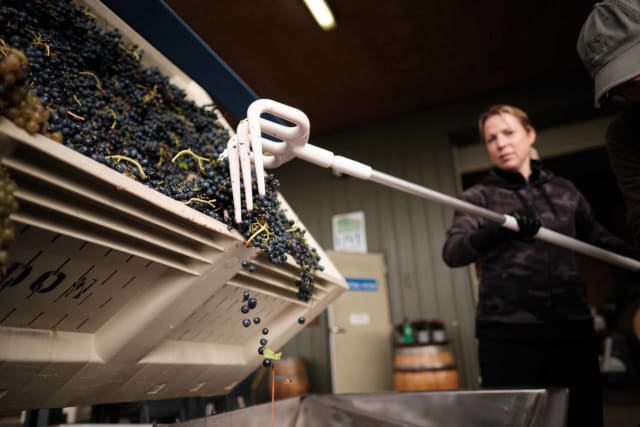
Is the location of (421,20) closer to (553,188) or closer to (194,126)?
(553,188)

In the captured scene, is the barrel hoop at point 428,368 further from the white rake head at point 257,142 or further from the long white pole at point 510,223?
the white rake head at point 257,142

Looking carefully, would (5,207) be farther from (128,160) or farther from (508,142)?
(508,142)

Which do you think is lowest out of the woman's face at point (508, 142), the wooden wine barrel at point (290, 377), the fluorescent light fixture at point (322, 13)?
the wooden wine barrel at point (290, 377)

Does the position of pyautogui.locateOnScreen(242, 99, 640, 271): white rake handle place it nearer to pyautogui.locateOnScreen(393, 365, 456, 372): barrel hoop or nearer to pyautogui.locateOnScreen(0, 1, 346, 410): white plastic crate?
pyautogui.locateOnScreen(0, 1, 346, 410): white plastic crate

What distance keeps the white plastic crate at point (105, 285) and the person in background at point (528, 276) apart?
2.49 feet

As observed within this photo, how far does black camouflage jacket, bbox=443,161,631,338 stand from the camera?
1369 mm

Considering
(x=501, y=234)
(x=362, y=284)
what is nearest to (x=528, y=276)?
(x=501, y=234)

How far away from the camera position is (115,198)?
591 millimetres

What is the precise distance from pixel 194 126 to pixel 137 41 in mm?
254

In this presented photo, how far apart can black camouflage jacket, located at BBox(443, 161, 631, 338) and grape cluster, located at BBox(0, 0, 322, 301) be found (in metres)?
0.69

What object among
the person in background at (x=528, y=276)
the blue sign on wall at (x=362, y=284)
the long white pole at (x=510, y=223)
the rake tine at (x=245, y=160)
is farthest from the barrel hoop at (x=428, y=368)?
the rake tine at (x=245, y=160)

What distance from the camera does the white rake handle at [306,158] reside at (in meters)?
0.78

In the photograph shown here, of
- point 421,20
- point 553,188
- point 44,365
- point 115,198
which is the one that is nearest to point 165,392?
point 44,365

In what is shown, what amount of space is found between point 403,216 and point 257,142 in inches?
159
